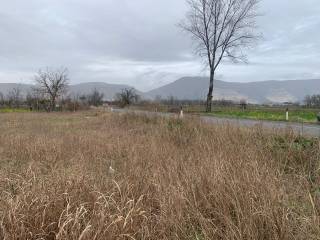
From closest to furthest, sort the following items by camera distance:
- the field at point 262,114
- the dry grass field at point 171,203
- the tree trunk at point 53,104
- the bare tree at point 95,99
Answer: the dry grass field at point 171,203 → the field at point 262,114 → the tree trunk at point 53,104 → the bare tree at point 95,99

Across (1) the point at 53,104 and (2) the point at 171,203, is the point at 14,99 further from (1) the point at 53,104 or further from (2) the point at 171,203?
(2) the point at 171,203

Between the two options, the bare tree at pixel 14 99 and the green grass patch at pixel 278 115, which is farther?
the bare tree at pixel 14 99

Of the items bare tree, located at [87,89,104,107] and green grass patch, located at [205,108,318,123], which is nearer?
green grass patch, located at [205,108,318,123]

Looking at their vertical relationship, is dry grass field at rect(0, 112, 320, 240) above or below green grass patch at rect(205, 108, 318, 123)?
above

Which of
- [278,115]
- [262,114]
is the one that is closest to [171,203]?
[278,115]

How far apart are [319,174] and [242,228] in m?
2.40

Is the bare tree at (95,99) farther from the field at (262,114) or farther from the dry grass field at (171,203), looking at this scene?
the dry grass field at (171,203)

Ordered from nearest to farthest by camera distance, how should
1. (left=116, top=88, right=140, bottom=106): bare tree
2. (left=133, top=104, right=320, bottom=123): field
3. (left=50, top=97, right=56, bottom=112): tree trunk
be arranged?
(left=133, top=104, right=320, bottom=123): field < (left=50, top=97, right=56, bottom=112): tree trunk < (left=116, top=88, right=140, bottom=106): bare tree

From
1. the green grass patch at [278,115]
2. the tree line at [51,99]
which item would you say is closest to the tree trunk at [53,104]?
the tree line at [51,99]

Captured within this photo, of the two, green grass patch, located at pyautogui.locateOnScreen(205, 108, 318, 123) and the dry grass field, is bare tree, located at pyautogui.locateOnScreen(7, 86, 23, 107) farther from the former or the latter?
the dry grass field

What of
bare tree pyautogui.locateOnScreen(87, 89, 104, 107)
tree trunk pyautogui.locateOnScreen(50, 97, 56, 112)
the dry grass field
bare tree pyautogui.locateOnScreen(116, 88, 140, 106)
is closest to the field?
the dry grass field

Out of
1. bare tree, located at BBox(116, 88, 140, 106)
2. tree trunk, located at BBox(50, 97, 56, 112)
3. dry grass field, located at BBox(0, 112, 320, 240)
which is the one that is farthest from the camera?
bare tree, located at BBox(116, 88, 140, 106)

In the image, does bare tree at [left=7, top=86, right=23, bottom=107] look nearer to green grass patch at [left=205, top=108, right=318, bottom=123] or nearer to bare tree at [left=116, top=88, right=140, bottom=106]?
bare tree at [left=116, top=88, right=140, bottom=106]

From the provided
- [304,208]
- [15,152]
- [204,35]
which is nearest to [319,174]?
[304,208]
